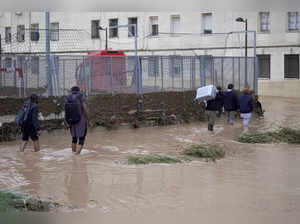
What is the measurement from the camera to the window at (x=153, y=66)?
60.0 ft

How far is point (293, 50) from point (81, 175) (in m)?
23.4

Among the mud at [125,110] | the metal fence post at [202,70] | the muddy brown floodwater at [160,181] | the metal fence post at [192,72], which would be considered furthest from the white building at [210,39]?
the muddy brown floodwater at [160,181]

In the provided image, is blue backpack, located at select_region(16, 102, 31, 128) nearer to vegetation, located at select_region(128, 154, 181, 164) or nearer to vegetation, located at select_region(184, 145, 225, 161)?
vegetation, located at select_region(128, 154, 181, 164)

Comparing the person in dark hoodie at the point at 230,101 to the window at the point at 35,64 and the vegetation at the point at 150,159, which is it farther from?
the vegetation at the point at 150,159

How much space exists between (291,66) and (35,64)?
1975 cm

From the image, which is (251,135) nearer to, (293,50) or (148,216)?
(148,216)

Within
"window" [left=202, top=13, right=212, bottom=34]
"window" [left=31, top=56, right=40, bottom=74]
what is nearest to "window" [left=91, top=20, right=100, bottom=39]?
"window" [left=202, top=13, right=212, bottom=34]

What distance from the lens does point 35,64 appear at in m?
15.1

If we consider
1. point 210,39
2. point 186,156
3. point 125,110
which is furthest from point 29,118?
point 210,39

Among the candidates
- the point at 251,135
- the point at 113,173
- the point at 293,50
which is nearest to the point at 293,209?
the point at 113,173

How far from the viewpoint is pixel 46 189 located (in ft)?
26.3

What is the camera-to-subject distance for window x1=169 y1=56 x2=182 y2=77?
18953 mm

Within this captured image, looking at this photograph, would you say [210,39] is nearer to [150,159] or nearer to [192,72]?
[192,72]

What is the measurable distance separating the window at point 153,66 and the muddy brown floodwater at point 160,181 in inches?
175
